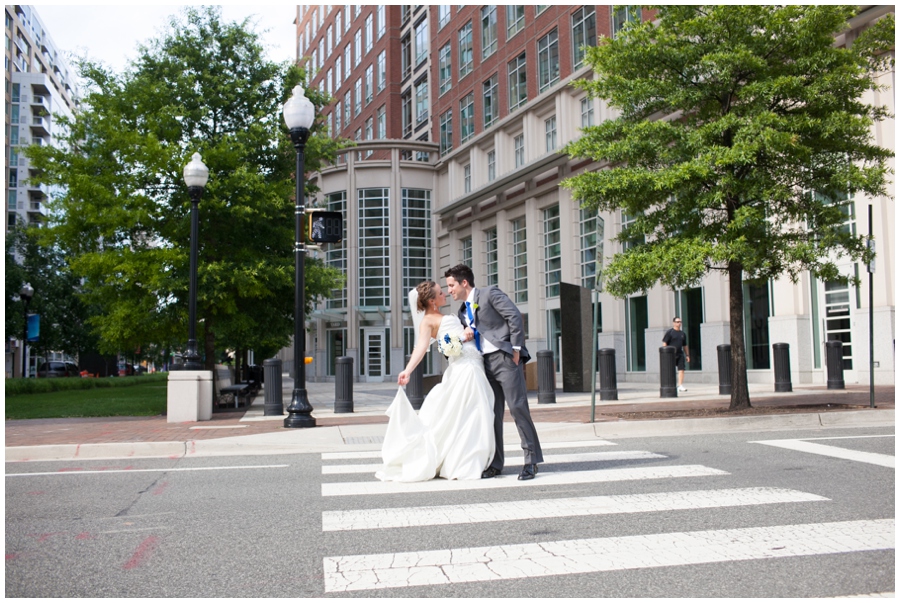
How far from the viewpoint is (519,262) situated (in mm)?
34781

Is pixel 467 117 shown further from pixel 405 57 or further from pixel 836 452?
pixel 836 452

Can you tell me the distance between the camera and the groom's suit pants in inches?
269

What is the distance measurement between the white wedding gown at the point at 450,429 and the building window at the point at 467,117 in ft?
104

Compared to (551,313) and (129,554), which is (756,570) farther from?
(551,313)

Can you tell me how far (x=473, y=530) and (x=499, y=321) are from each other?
Answer: 2.37 metres

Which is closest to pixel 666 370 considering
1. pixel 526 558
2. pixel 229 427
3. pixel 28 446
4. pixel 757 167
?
pixel 757 167

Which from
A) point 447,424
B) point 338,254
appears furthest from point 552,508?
point 338,254

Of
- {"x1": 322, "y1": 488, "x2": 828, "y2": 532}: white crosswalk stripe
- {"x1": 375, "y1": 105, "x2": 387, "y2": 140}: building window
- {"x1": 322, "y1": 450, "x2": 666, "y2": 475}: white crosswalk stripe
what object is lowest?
{"x1": 322, "y1": 450, "x2": 666, "y2": 475}: white crosswalk stripe

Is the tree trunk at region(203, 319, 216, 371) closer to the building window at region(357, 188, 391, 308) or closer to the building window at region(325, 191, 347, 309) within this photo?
the building window at region(357, 188, 391, 308)

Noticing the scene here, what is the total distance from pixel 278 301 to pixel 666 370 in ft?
32.1

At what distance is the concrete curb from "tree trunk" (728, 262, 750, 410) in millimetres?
1650

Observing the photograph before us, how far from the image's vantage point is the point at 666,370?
57.3ft

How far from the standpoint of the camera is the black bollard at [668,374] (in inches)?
681

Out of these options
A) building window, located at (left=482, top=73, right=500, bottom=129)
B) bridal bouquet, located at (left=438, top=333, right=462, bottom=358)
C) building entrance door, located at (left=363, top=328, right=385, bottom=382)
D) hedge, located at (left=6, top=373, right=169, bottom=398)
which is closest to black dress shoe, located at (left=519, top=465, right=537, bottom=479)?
bridal bouquet, located at (left=438, top=333, right=462, bottom=358)
